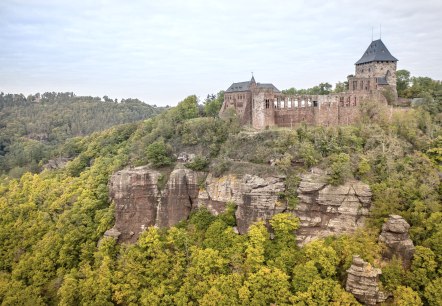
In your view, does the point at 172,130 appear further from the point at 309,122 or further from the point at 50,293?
the point at 50,293

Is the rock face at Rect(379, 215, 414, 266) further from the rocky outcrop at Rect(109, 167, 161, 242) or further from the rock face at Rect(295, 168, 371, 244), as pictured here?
the rocky outcrop at Rect(109, 167, 161, 242)

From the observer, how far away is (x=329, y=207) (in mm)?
40719

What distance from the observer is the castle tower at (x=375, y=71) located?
5409 cm

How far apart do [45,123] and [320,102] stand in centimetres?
10714

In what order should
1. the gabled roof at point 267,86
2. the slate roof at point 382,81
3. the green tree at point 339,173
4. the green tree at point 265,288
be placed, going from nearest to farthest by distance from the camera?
1. the green tree at point 265,288
2. the green tree at point 339,173
3. the slate roof at point 382,81
4. the gabled roof at point 267,86

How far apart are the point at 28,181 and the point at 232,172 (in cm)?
4672

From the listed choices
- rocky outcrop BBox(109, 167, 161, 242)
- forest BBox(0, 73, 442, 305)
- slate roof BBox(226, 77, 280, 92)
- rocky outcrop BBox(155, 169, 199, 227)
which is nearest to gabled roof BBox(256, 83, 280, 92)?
slate roof BBox(226, 77, 280, 92)

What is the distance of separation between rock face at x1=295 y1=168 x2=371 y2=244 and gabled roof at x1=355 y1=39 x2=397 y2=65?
26.0 metres

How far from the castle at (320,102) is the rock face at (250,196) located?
40.9 ft

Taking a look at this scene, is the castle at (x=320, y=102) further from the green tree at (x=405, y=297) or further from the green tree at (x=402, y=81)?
the green tree at (x=405, y=297)

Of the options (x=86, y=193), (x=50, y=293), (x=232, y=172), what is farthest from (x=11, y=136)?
(x=232, y=172)

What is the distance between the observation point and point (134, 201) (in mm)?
49406

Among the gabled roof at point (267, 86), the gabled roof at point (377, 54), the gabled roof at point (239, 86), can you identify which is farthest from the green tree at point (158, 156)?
the gabled roof at point (377, 54)

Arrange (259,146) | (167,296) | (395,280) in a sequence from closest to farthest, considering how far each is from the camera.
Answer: (395,280), (167,296), (259,146)
